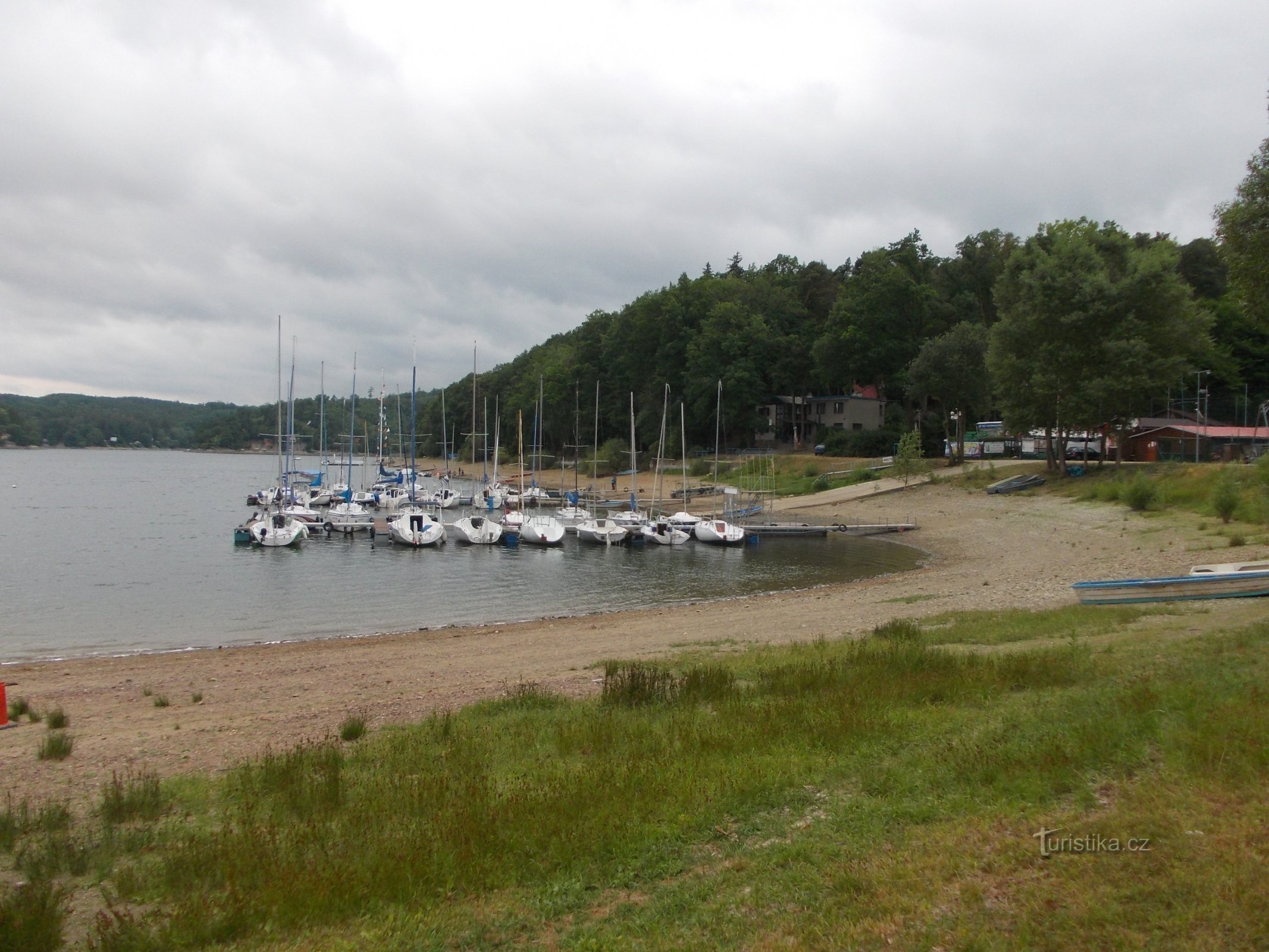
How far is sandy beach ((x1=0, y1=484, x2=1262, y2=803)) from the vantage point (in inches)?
527

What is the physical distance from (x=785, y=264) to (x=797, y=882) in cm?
13788

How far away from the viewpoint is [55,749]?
41.8ft

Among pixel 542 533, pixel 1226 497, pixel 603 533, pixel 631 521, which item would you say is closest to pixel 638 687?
pixel 1226 497

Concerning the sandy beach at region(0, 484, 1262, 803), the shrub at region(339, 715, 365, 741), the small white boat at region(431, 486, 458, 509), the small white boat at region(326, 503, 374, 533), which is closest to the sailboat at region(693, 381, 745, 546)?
the sandy beach at region(0, 484, 1262, 803)

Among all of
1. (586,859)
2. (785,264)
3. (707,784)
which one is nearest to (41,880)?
(586,859)

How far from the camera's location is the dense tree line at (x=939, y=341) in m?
56.1

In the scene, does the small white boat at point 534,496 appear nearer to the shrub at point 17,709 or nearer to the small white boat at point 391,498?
the small white boat at point 391,498

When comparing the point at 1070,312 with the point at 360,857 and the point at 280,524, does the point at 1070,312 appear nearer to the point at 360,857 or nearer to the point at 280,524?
the point at 280,524

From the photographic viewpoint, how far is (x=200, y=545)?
53.9 m

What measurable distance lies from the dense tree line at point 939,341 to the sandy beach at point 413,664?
11.2 metres

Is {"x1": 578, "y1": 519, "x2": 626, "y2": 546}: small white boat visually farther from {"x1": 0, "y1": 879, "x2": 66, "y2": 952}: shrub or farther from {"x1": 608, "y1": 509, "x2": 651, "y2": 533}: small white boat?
{"x1": 0, "y1": 879, "x2": 66, "y2": 952}: shrub

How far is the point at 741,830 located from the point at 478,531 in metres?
50.6

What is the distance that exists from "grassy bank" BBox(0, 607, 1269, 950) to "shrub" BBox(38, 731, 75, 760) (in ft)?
10.4

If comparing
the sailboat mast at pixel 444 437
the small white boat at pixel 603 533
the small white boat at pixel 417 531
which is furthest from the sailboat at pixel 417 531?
the sailboat mast at pixel 444 437
